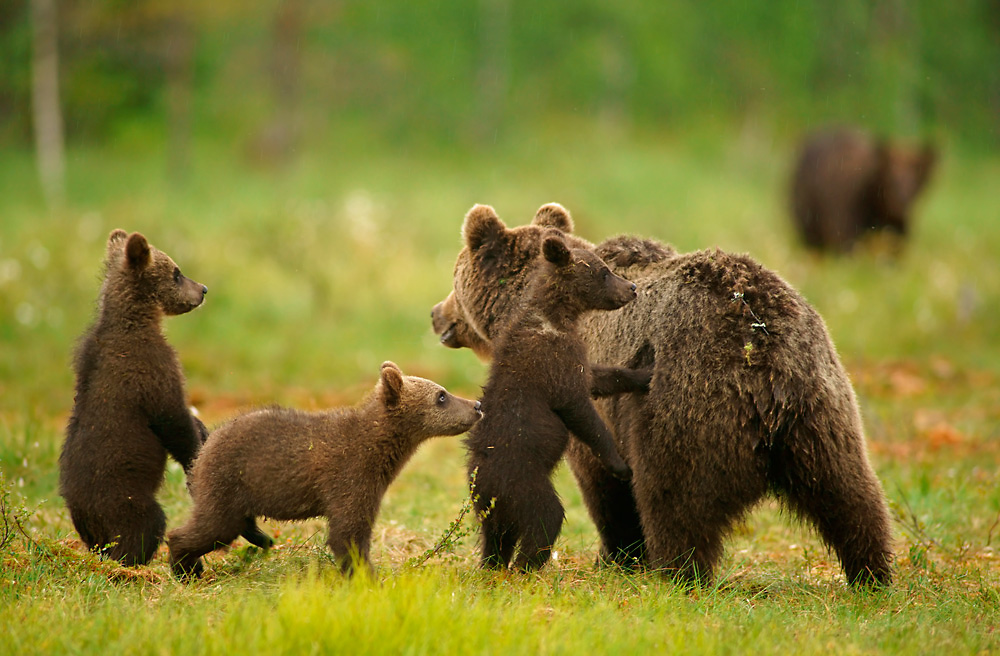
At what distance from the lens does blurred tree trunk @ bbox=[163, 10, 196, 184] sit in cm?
2539

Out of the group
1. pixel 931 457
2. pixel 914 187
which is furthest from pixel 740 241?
pixel 931 457

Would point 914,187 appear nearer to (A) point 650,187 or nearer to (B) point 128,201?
(A) point 650,187

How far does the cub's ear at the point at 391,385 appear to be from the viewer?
4.91 metres

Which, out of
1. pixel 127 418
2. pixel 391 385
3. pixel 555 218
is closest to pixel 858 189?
pixel 555 218

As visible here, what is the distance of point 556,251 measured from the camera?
5.25 metres

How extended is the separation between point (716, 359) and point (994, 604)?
1829mm

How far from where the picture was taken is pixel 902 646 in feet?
13.8

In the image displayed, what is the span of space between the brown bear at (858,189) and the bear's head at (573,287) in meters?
14.9

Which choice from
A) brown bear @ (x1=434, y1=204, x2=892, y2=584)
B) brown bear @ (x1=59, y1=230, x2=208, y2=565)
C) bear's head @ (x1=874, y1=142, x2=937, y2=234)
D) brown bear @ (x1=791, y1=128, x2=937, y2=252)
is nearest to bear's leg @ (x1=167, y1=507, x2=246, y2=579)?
brown bear @ (x1=59, y1=230, x2=208, y2=565)

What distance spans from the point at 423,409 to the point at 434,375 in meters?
7.03

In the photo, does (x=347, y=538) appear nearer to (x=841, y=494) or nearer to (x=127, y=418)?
(x=127, y=418)

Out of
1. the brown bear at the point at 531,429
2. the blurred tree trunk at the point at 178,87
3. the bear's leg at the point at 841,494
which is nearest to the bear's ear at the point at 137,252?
the brown bear at the point at 531,429

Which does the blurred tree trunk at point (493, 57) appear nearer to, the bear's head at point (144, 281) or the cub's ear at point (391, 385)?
the bear's head at point (144, 281)

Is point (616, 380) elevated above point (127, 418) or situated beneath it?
elevated above
